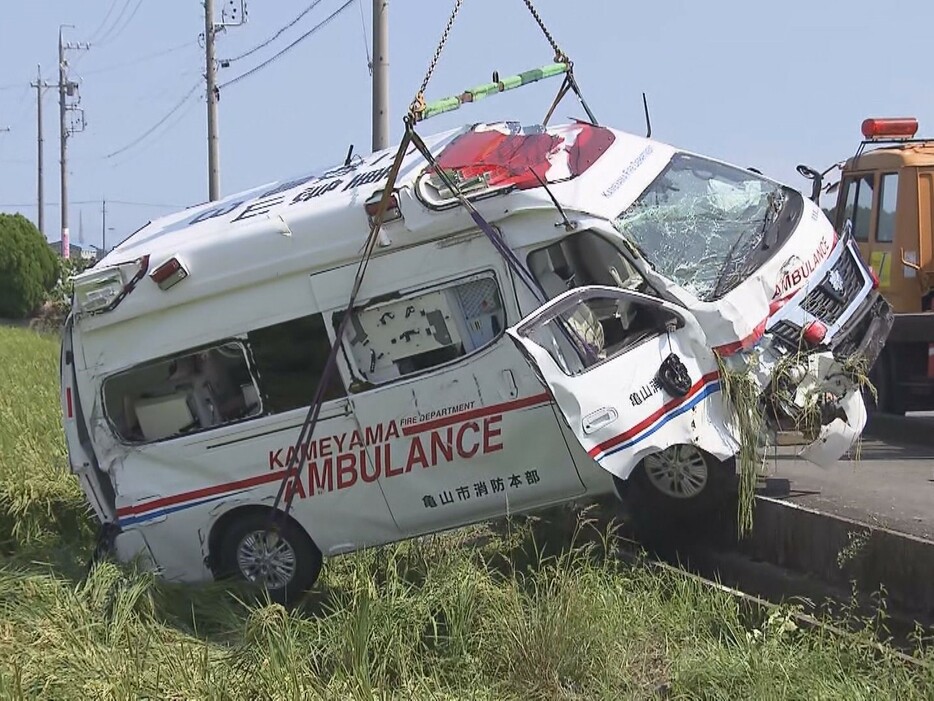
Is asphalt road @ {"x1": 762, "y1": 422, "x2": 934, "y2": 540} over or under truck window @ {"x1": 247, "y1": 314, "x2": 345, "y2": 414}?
under

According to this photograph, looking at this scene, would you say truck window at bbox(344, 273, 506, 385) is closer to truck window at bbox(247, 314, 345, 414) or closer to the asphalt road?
truck window at bbox(247, 314, 345, 414)


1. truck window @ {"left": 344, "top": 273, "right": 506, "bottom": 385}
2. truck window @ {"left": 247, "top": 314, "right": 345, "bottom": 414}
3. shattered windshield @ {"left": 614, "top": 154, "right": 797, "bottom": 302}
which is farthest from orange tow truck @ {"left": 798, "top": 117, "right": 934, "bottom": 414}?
truck window @ {"left": 247, "top": 314, "right": 345, "bottom": 414}

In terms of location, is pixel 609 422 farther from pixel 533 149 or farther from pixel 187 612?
pixel 187 612

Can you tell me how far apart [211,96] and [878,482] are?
2137 centimetres

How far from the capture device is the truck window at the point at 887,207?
461 inches

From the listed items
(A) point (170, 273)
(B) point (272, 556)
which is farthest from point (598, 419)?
(A) point (170, 273)

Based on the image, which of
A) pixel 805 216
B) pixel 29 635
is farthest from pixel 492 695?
pixel 805 216

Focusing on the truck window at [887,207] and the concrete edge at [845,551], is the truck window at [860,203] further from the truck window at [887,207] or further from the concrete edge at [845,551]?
the concrete edge at [845,551]

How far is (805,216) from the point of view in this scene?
7582mm

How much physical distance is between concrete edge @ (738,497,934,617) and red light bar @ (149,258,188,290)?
12.8ft

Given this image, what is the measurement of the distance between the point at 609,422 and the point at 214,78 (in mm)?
23422

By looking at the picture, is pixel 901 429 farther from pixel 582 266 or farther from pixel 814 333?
pixel 582 266

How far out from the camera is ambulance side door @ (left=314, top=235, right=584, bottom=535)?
22.6ft

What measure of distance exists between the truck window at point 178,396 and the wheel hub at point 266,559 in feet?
2.53
